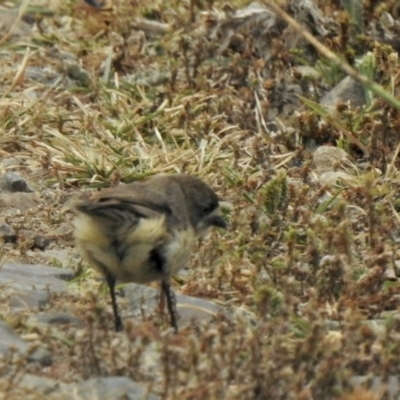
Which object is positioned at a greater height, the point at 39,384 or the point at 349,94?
the point at 39,384

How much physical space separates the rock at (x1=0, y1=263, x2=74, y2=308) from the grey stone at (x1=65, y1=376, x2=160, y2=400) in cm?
106

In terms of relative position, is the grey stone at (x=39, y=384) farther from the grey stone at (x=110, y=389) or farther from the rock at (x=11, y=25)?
the rock at (x=11, y=25)

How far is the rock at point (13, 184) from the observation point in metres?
6.85

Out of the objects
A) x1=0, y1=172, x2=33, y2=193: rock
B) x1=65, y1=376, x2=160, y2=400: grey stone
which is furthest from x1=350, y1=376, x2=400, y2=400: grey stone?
x1=0, y1=172, x2=33, y2=193: rock

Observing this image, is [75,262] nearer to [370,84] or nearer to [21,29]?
[370,84]

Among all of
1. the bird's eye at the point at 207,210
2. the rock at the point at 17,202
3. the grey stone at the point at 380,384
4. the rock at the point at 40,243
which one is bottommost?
the rock at the point at 17,202

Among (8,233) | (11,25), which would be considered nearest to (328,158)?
(8,233)

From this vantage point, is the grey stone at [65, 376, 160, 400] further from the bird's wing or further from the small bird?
the bird's wing

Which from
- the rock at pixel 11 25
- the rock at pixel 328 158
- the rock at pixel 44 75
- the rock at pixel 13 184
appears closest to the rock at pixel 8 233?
the rock at pixel 13 184

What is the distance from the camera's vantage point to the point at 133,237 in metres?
4.85

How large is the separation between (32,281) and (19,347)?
3.19ft

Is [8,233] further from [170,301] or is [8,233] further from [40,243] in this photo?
[170,301]

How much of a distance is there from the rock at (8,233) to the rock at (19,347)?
5.00ft

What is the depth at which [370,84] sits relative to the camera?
14.5 feet
